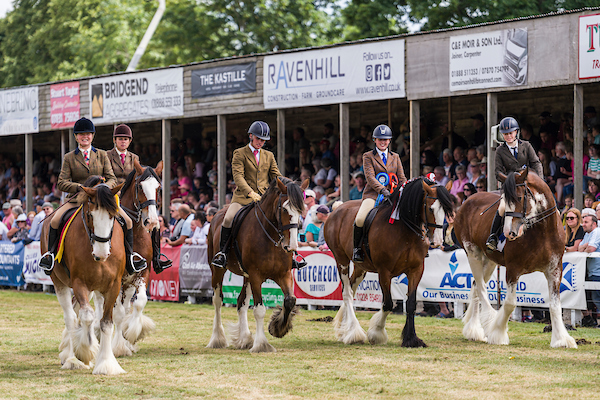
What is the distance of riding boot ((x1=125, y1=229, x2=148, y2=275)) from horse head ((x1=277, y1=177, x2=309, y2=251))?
1720mm

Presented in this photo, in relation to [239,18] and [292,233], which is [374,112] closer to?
[292,233]

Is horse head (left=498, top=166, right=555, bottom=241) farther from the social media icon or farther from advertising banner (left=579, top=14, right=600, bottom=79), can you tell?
the social media icon

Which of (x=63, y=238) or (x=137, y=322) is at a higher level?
(x=63, y=238)

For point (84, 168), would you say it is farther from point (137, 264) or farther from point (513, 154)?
point (513, 154)

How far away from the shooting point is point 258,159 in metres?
11.4

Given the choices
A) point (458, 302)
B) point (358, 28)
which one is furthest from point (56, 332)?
point (358, 28)

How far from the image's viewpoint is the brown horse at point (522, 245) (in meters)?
10.4

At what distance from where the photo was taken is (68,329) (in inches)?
364

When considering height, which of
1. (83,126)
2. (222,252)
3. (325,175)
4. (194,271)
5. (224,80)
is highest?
(224,80)

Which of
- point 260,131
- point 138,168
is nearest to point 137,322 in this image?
point 138,168

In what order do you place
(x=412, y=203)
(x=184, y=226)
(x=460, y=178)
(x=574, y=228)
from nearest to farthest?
1. (x=412, y=203)
2. (x=574, y=228)
3. (x=460, y=178)
4. (x=184, y=226)

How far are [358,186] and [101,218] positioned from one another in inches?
412

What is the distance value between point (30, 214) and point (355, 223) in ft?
49.2

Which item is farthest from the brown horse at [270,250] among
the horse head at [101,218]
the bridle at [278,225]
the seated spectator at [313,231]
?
the seated spectator at [313,231]
